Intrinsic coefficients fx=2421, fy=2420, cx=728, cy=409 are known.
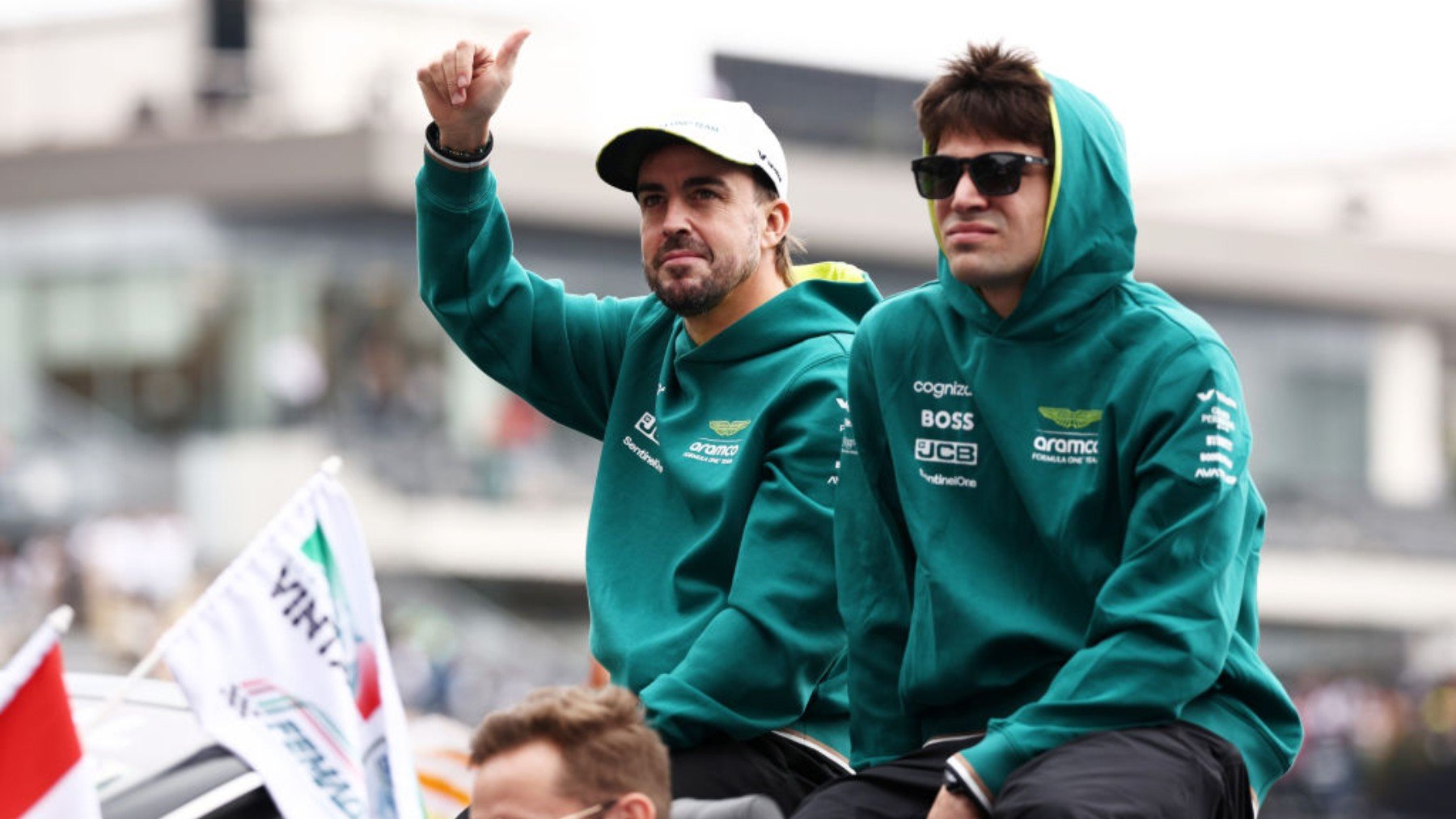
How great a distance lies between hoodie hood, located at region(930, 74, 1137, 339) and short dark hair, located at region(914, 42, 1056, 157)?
0.03 meters

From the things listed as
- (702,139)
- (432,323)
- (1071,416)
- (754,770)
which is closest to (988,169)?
(1071,416)

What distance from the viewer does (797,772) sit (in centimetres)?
464

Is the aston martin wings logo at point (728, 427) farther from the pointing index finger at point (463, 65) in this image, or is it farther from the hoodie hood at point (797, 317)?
the pointing index finger at point (463, 65)

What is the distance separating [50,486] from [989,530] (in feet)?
89.2

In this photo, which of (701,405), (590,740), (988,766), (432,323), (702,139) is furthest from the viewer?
(432,323)

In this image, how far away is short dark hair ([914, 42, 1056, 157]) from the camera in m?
3.95

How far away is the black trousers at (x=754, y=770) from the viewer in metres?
4.43

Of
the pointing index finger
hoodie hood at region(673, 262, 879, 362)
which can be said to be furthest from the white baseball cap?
the pointing index finger

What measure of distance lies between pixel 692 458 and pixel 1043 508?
101 centimetres

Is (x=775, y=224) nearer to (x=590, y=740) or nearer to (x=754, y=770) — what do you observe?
(x=754, y=770)

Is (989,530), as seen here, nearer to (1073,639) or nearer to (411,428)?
(1073,639)

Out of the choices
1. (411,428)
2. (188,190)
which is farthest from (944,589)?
(188,190)

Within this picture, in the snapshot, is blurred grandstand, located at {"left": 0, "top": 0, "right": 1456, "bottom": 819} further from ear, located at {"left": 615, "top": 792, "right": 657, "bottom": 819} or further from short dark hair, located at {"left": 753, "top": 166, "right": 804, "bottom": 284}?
ear, located at {"left": 615, "top": 792, "right": 657, "bottom": 819}

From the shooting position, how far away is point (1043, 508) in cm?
394
